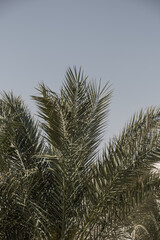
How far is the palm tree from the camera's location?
3996mm

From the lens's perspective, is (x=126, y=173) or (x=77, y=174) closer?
(x=126, y=173)

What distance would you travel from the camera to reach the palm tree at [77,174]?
4.00 metres

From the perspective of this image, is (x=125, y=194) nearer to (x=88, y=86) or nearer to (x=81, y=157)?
(x=81, y=157)

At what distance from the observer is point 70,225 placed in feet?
14.4

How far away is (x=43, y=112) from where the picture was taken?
5.02 m

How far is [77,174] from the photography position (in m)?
4.42

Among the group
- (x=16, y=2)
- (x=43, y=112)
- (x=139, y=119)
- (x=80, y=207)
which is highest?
(x=16, y=2)

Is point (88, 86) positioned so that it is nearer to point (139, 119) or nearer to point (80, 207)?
point (139, 119)

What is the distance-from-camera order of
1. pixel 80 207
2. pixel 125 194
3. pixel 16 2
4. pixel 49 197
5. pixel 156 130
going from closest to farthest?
1. pixel 156 130
2. pixel 125 194
3. pixel 80 207
4. pixel 49 197
5. pixel 16 2

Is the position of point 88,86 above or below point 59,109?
above

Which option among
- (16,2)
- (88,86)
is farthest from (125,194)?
(16,2)

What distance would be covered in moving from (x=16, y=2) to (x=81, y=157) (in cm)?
679

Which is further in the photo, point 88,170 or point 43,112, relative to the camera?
point 43,112

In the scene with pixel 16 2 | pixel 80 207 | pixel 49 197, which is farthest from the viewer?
pixel 16 2
